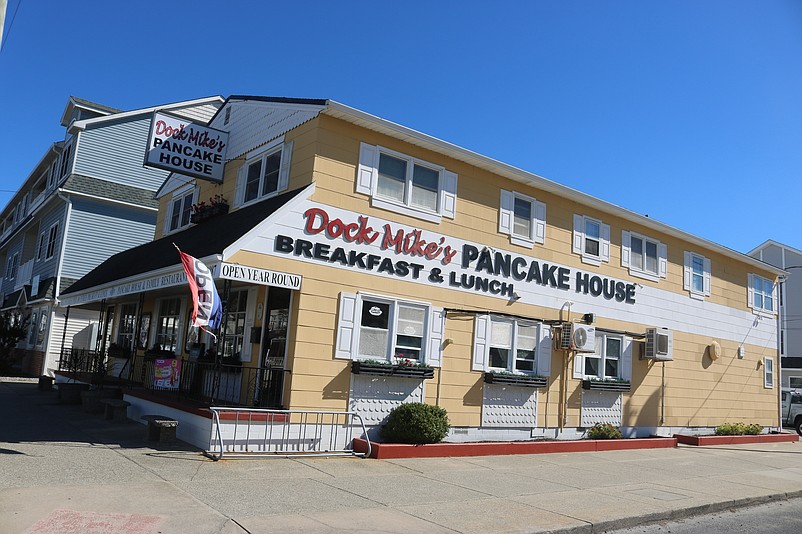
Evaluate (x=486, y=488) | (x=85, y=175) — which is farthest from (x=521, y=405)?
(x=85, y=175)

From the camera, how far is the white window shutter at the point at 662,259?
18.8 meters

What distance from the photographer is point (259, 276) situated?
35.8 ft

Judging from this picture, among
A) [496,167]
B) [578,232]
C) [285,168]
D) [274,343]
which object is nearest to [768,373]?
[578,232]

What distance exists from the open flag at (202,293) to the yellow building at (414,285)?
31 cm

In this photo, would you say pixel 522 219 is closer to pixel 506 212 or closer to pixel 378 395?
pixel 506 212

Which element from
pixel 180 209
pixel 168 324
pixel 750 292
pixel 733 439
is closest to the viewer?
pixel 168 324

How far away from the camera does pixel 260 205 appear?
13.0 metres

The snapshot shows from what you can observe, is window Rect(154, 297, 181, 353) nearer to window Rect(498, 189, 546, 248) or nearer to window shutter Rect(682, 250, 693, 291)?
window Rect(498, 189, 546, 248)

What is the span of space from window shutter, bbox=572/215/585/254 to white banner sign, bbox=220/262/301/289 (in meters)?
8.02

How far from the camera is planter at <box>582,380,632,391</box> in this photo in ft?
52.7

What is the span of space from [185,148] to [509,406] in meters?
9.40

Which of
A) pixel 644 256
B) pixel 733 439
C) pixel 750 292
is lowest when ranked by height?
pixel 733 439

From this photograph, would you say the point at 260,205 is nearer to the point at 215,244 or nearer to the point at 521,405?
the point at 215,244

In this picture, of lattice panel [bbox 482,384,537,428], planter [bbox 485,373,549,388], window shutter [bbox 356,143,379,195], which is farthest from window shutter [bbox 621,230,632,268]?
window shutter [bbox 356,143,379,195]
